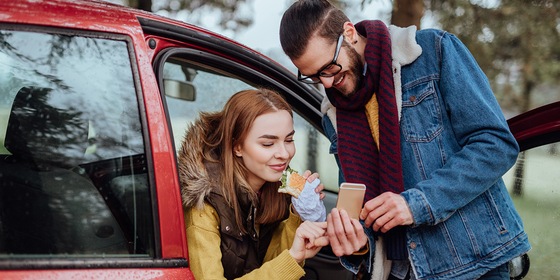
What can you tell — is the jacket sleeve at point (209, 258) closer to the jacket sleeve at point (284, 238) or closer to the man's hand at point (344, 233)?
the man's hand at point (344, 233)

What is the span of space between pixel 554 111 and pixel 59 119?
1.89 metres

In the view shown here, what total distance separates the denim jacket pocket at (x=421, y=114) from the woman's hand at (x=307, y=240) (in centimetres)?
46

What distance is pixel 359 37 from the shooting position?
7.76 feet

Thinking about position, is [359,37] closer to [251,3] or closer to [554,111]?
[554,111]

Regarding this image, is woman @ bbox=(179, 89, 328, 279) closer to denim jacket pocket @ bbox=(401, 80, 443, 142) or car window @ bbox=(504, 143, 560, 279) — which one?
denim jacket pocket @ bbox=(401, 80, 443, 142)

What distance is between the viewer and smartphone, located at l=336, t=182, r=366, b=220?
2100 millimetres

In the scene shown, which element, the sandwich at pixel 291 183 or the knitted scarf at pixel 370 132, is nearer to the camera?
the knitted scarf at pixel 370 132

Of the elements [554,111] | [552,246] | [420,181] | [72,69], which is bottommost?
[552,246]

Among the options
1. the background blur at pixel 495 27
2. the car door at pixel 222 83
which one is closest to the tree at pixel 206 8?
the background blur at pixel 495 27

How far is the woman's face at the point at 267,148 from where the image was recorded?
250 cm

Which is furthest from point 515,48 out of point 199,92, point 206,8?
point 199,92

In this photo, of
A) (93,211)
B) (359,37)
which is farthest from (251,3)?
(93,211)

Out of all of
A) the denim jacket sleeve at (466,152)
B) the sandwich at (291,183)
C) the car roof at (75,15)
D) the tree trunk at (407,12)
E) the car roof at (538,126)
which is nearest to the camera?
the car roof at (75,15)

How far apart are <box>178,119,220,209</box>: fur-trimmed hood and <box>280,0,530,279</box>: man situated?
0.49 meters
